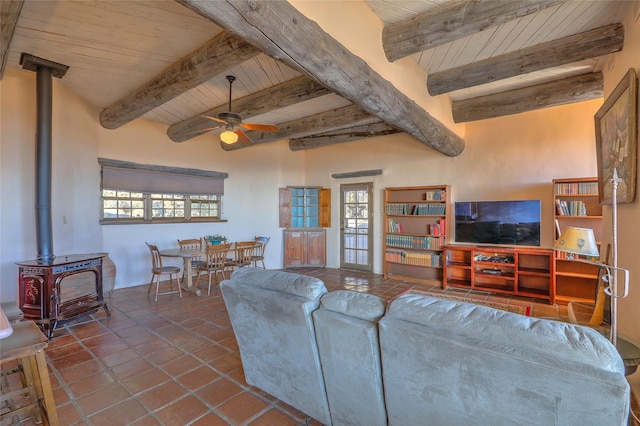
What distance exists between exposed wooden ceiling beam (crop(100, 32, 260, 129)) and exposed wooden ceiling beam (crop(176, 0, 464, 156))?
0.61 metres

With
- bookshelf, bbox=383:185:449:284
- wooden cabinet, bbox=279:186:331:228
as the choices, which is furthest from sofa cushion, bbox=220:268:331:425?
wooden cabinet, bbox=279:186:331:228

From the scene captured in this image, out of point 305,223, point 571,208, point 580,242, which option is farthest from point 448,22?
point 305,223

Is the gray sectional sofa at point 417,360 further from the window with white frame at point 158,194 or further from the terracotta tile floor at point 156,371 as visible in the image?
the window with white frame at point 158,194

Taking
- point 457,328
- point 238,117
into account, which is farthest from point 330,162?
point 457,328

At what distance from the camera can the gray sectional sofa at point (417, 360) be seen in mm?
973

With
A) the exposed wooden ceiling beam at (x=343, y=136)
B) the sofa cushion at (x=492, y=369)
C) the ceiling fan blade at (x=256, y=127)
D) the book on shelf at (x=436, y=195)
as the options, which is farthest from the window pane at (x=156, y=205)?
the sofa cushion at (x=492, y=369)

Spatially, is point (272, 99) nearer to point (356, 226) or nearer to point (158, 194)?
point (158, 194)

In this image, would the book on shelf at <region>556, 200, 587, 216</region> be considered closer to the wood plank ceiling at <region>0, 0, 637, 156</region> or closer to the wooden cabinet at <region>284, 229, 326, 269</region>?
the wood plank ceiling at <region>0, 0, 637, 156</region>

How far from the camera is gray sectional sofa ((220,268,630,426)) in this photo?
973 mm

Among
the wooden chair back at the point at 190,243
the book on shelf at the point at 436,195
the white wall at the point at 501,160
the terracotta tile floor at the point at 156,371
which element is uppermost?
the white wall at the point at 501,160

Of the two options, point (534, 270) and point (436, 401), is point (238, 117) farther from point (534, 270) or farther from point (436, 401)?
point (534, 270)

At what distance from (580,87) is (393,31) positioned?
2.65m

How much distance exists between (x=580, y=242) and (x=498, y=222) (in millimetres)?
2983

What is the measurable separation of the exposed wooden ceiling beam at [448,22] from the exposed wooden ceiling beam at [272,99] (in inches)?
33.2
